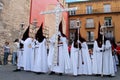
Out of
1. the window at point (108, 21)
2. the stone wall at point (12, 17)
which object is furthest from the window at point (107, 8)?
the stone wall at point (12, 17)

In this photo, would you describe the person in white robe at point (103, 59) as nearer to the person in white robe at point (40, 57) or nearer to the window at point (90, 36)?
the person in white robe at point (40, 57)

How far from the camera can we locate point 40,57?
10.5m

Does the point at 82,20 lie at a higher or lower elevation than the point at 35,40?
higher

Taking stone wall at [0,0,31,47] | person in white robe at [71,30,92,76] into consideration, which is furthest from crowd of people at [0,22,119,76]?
stone wall at [0,0,31,47]

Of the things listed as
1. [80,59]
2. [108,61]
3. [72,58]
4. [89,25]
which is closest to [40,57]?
[72,58]

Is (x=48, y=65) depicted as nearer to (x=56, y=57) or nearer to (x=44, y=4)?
(x=56, y=57)

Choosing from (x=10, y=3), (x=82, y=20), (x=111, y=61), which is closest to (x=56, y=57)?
(x=111, y=61)

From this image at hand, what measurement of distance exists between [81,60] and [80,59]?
2.5 inches

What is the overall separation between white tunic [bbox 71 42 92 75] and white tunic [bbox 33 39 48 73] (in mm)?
1202

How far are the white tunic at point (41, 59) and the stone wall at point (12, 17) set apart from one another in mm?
6191

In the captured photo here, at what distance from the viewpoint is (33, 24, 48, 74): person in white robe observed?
10.4 m

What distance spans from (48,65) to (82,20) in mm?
28978

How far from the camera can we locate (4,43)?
1627 centimetres

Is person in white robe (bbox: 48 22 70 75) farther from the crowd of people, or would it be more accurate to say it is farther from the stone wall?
the stone wall
